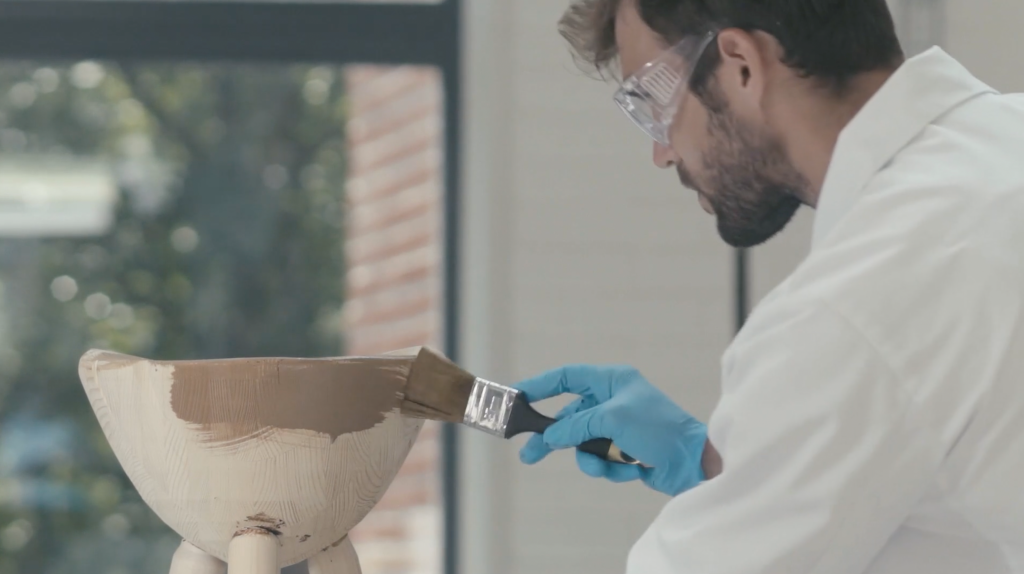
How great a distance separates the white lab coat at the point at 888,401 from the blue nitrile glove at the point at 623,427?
0.25m

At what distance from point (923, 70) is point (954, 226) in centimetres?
22

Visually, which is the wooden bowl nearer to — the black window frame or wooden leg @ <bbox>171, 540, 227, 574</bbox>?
wooden leg @ <bbox>171, 540, 227, 574</bbox>

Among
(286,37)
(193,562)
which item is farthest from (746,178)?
(286,37)

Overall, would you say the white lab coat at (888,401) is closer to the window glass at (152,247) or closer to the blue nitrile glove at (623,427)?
the blue nitrile glove at (623,427)

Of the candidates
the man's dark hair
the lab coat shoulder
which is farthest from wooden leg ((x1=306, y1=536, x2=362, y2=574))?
the man's dark hair

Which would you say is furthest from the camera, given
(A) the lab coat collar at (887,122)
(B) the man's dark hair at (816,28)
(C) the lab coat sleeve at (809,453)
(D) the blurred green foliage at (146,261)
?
(D) the blurred green foliage at (146,261)

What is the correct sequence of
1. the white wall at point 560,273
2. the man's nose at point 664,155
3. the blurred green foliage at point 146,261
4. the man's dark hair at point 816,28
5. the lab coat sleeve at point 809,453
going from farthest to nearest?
1. the blurred green foliage at point 146,261
2. the white wall at point 560,273
3. the man's nose at point 664,155
4. the man's dark hair at point 816,28
5. the lab coat sleeve at point 809,453

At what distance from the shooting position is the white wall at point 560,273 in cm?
256

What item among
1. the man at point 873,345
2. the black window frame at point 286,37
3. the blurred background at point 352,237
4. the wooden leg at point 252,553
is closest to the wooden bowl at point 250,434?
the wooden leg at point 252,553

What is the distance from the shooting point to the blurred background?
259 cm

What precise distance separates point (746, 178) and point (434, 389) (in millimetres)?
402

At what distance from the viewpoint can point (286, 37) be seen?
275 cm

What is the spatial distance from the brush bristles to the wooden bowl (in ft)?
0.04

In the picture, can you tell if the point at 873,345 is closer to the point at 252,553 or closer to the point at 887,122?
the point at 887,122
